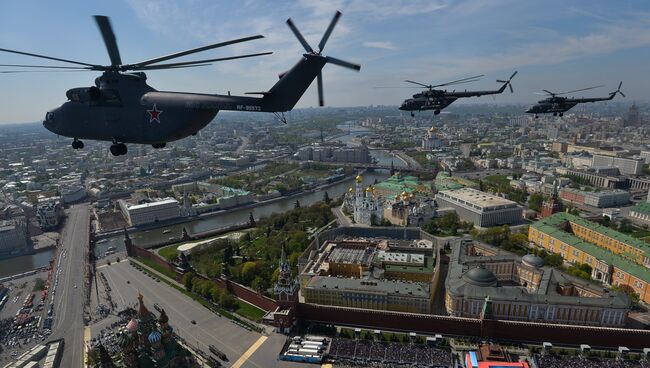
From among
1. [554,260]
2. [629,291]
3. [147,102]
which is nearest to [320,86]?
[147,102]

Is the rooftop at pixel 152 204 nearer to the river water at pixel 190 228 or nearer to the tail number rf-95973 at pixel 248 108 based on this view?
the river water at pixel 190 228

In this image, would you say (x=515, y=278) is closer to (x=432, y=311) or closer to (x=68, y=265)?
(x=432, y=311)

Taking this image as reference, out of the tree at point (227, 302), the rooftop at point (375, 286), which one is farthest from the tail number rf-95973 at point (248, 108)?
the tree at point (227, 302)

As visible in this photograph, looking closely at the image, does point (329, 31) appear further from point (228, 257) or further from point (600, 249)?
point (600, 249)

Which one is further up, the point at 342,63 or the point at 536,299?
the point at 342,63

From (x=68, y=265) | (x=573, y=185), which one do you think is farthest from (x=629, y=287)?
(x=68, y=265)

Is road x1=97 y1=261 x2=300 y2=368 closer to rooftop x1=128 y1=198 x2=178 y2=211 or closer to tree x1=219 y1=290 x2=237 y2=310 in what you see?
tree x1=219 y1=290 x2=237 y2=310
